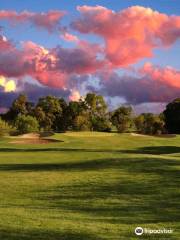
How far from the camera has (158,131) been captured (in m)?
107

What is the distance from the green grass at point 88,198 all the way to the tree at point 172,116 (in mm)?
76588

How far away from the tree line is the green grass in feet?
228

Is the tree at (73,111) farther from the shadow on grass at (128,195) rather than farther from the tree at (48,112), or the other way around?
the shadow on grass at (128,195)

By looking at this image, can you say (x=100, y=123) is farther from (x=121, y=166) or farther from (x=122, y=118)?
(x=121, y=166)

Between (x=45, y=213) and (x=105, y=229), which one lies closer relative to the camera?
(x=105, y=229)

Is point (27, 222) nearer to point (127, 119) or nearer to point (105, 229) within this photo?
point (105, 229)

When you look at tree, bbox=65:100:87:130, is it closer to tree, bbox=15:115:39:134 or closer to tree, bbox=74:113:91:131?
tree, bbox=74:113:91:131

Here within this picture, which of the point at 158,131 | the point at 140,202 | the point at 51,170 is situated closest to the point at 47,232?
the point at 140,202

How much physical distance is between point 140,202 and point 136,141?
45911mm

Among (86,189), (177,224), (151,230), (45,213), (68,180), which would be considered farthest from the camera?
(68,180)

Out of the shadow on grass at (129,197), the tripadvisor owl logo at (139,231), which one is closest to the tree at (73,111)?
the shadow on grass at (129,197)

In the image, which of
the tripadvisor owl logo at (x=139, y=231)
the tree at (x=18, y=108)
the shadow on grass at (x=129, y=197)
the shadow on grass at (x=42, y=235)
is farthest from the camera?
the tree at (x=18, y=108)

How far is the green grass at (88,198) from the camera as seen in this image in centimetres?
1352

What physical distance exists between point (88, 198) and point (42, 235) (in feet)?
23.9
